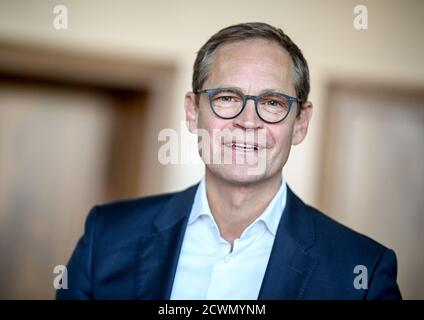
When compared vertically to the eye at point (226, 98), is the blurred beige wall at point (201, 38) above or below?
above

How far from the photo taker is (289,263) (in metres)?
1.16

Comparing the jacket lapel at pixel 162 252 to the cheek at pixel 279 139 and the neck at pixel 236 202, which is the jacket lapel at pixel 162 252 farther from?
the cheek at pixel 279 139

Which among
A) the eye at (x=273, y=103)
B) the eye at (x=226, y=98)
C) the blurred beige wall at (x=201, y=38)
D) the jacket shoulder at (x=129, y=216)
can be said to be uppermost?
the blurred beige wall at (x=201, y=38)

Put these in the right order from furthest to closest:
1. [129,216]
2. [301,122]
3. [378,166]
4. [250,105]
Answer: [378,166], [129,216], [301,122], [250,105]

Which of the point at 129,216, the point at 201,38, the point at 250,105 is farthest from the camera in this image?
the point at 201,38

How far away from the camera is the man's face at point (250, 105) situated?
1.13 m

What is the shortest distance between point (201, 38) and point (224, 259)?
1.33 metres

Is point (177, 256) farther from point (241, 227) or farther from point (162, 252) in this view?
point (241, 227)

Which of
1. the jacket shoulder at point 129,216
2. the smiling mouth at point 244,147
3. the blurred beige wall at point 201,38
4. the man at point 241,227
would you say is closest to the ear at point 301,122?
the man at point 241,227

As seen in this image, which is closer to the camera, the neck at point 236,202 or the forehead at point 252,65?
the forehead at point 252,65

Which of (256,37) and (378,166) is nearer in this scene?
(256,37)

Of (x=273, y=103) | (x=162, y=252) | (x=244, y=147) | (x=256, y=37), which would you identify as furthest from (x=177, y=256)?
(x=256, y=37)

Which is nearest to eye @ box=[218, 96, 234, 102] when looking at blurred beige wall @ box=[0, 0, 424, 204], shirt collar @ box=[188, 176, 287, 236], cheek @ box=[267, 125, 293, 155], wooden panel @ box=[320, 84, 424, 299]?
cheek @ box=[267, 125, 293, 155]
